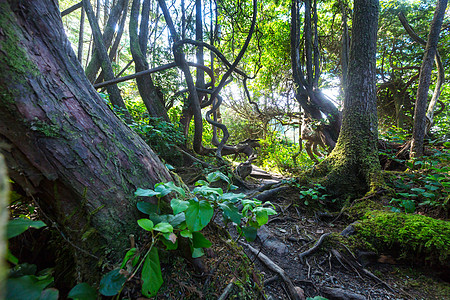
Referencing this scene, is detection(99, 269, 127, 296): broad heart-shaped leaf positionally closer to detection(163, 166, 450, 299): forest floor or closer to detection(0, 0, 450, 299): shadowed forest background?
detection(0, 0, 450, 299): shadowed forest background

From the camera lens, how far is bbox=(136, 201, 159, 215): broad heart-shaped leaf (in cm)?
94

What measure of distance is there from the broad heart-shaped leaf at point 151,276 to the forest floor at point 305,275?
0.22 m

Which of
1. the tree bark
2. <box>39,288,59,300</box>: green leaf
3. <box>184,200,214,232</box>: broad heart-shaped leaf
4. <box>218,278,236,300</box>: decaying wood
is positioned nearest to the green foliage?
<box>218,278,236,300</box>: decaying wood

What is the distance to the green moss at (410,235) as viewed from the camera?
1.67 m

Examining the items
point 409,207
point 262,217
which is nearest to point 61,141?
point 262,217

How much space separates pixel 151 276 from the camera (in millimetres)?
713

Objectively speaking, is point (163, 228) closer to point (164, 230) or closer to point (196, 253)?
point (164, 230)

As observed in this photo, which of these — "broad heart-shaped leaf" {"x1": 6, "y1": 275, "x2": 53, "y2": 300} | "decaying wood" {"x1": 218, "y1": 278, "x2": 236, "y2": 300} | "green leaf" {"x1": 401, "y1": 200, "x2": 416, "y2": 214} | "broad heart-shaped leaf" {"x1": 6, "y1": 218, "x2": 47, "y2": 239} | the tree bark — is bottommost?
"green leaf" {"x1": 401, "y1": 200, "x2": 416, "y2": 214}

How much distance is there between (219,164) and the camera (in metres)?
4.62

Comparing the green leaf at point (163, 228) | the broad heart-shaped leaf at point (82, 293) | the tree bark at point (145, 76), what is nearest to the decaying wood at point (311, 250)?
the green leaf at point (163, 228)

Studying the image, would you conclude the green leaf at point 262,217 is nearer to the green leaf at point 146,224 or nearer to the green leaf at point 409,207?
the green leaf at point 146,224

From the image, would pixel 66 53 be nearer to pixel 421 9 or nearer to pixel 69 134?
pixel 69 134

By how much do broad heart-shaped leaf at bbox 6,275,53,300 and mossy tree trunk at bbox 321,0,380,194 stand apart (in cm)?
346

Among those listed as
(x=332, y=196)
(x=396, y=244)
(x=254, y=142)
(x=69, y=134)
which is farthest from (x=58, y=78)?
(x=254, y=142)
